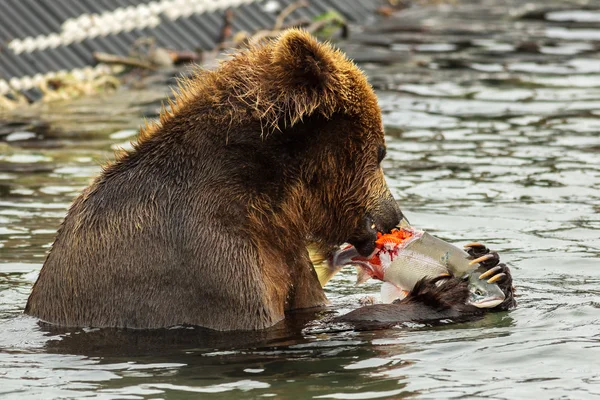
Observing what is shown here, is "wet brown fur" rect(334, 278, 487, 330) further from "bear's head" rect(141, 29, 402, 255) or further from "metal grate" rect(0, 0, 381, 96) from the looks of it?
"metal grate" rect(0, 0, 381, 96)

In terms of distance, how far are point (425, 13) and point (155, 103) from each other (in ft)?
22.6

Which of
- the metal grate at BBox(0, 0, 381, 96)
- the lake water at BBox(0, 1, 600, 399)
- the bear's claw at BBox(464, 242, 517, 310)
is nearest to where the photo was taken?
the lake water at BBox(0, 1, 600, 399)

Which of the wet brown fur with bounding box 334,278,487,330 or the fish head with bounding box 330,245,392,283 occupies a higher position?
the fish head with bounding box 330,245,392,283

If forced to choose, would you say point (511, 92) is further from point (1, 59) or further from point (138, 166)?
point (138, 166)

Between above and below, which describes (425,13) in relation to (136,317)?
above

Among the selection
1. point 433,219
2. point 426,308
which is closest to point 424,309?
point 426,308

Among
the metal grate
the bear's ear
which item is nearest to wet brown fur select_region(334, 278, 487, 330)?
the bear's ear

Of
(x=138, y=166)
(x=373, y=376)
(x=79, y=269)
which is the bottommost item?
(x=373, y=376)

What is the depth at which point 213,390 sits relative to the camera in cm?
660

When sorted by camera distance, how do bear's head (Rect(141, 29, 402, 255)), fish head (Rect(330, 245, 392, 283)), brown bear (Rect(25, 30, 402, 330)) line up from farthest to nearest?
fish head (Rect(330, 245, 392, 283)) → bear's head (Rect(141, 29, 402, 255)) → brown bear (Rect(25, 30, 402, 330))

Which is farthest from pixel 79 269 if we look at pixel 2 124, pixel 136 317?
pixel 2 124

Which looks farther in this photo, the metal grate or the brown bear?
the metal grate

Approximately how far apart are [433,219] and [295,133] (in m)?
3.39

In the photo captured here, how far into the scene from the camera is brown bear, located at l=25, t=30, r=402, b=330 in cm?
758
